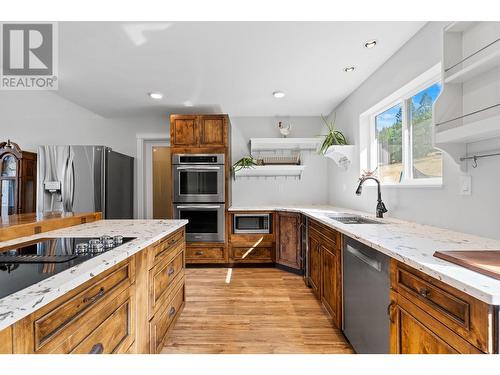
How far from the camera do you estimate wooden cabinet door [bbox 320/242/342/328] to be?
6.16 ft

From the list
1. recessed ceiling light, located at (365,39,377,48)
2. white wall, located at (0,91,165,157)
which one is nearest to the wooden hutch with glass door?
white wall, located at (0,91,165,157)

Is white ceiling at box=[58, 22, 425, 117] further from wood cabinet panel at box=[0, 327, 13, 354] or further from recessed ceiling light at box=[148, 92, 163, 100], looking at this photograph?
wood cabinet panel at box=[0, 327, 13, 354]

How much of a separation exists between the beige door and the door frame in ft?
0.64

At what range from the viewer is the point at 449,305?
0.83 m

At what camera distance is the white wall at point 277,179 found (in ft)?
13.6

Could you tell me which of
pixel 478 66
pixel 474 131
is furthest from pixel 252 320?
pixel 478 66

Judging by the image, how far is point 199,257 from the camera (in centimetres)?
350

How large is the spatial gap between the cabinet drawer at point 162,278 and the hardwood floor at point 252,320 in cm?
42

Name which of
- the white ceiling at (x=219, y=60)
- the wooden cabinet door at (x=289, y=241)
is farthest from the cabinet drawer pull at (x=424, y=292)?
the wooden cabinet door at (x=289, y=241)

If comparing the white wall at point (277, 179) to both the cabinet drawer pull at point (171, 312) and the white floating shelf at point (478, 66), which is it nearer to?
the cabinet drawer pull at point (171, 312)

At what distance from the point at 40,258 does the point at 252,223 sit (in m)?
2.67

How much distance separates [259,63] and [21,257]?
223cm

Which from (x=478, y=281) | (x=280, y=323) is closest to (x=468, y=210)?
(x=478, y=281)

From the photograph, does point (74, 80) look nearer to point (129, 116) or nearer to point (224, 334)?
point (129, 116)
